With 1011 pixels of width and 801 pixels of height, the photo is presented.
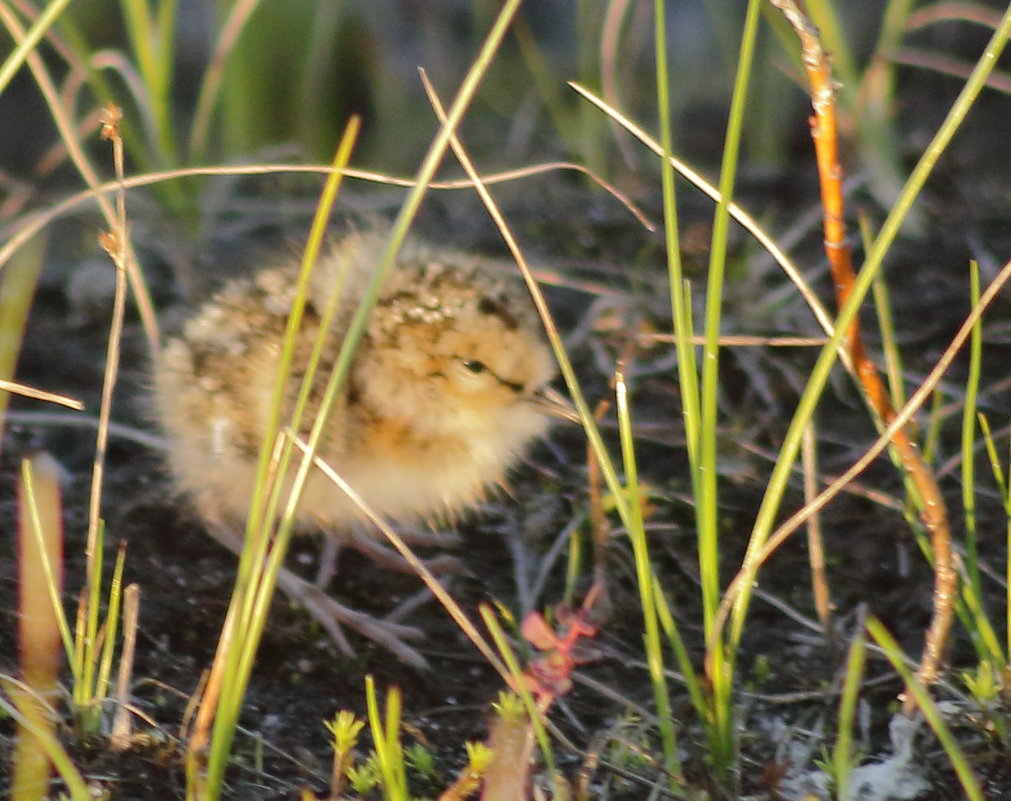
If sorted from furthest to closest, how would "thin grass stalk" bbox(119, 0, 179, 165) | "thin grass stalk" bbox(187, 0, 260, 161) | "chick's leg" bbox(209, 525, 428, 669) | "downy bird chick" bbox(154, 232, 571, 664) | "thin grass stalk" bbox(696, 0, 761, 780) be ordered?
"thin grass stalk" bbox(187, 0, 260, 161), "thin grass stalk" bbox(119, 0, 179, 165), "downy bird chick" bbox(154, 232, 571, 664), "chick's leg" bbox(209, 525, 428, 669), "thin grass stalk" bbox(696, 0, 761, 780)

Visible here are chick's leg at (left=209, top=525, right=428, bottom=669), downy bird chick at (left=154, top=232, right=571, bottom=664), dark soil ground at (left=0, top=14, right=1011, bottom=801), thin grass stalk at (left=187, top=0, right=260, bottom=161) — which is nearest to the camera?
dark soil ground at (left=0, top=14, right=1011, bottom=801)

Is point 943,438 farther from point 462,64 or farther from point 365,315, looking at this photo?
point 462,64

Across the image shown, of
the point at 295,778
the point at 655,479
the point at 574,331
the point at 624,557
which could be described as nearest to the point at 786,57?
the point at 574,331

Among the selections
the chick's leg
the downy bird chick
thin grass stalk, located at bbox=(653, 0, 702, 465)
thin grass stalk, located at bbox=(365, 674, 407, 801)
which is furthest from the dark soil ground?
thin grass stalk, located at bbox=(653, 0, 702, 465)

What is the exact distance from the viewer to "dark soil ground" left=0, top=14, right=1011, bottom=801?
173 cm

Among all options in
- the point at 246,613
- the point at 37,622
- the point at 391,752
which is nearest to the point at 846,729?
the point at 391,752

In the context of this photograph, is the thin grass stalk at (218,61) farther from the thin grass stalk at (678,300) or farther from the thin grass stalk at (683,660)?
the thin grass stalk at (683,660)

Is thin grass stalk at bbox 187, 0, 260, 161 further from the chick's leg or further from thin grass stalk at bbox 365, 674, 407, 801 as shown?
thin grass stalk at bbox 365, 674, 407, 801

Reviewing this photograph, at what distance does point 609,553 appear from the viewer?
7.27 feet

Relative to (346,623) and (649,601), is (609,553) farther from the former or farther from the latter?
(649,601)

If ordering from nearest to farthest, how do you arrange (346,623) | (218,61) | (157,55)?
1. (346,623)
2. (157,55)
3. (218,61)

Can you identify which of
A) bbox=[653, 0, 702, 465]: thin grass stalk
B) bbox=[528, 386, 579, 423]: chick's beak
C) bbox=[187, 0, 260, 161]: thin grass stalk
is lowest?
bbox=[528, 386, 579, 423]: chick's beak

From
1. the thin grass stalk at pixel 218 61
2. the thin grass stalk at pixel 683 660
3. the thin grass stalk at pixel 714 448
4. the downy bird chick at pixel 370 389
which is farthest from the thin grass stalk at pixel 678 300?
the thin grass stalk at pixel 218 61

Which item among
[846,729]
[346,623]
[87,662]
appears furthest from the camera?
[346,623]
